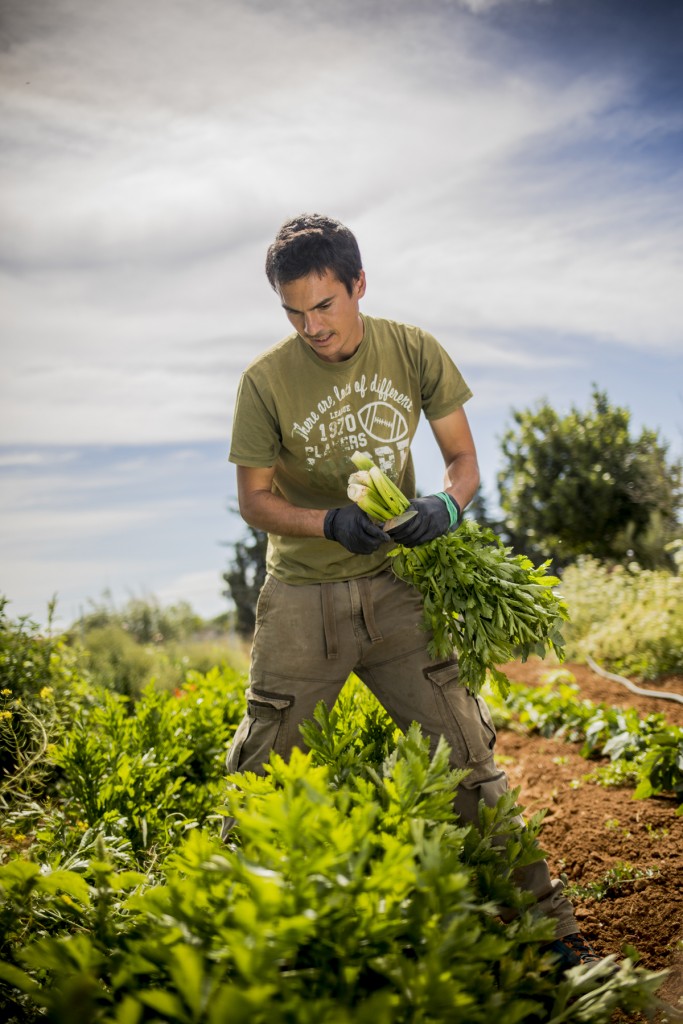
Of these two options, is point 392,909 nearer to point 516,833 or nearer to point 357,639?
point 516,833

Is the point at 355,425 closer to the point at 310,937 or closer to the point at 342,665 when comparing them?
the point at 342,665

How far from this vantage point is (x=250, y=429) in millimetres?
3227

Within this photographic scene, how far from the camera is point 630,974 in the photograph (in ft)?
6.86

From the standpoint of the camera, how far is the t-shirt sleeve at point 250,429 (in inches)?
127

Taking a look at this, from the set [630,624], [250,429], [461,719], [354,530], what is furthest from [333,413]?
[630,624]

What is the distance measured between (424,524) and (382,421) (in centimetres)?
58

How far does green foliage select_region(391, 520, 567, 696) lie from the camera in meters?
2.93

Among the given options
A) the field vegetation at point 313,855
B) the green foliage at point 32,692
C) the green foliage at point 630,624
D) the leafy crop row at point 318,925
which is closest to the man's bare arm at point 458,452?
the field vegetation at point 313,855

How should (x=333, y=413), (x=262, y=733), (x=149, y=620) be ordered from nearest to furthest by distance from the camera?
1. (x=262, y=733)
2. (x=333, y=413)
3. (x=149, y=620)

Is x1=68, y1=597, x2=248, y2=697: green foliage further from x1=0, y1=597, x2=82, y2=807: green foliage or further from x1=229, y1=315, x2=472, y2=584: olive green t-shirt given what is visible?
x1=229, y1=315, x2=472, y2=584: olive green t-shirt

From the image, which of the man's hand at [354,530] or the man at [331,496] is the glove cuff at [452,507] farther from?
the man's hand at [354,530]


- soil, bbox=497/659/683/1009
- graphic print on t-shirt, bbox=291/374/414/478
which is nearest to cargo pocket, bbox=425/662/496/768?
soil, bbox=497/659/683/1009

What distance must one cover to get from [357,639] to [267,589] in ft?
1.51

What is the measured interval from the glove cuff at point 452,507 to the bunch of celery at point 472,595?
0.09m
